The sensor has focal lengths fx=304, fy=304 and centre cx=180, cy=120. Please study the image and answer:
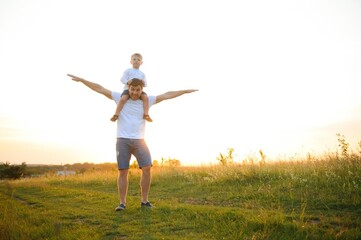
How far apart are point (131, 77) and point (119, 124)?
0.99 m

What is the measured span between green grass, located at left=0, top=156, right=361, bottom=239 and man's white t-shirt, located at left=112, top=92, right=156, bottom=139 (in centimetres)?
149

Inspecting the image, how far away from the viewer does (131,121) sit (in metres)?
6.13

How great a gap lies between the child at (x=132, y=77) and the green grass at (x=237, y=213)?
6.30 feet

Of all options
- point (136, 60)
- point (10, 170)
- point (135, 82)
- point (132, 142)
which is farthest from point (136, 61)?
point (10, 170)

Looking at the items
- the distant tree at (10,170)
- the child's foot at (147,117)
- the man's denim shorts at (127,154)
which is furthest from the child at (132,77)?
the distant tree at (10,170)

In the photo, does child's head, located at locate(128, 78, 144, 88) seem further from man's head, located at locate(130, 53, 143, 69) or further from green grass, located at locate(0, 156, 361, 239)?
green grass, located at locate(0, 156, 361, 239)

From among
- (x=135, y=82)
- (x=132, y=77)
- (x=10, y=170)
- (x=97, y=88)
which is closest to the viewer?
(x=135, y=82)

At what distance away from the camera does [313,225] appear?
4172mm

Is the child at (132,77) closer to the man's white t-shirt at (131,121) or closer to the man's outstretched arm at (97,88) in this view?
the man's white t-shirt at (131,121)

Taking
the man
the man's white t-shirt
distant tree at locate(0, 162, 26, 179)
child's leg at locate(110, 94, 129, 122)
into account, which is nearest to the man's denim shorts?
the man

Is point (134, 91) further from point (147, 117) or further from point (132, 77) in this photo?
point (147, 117)

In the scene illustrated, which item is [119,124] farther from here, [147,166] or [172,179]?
[172,179]

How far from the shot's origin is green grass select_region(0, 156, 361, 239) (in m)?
4.24

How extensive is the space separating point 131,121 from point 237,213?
8.82 ft
